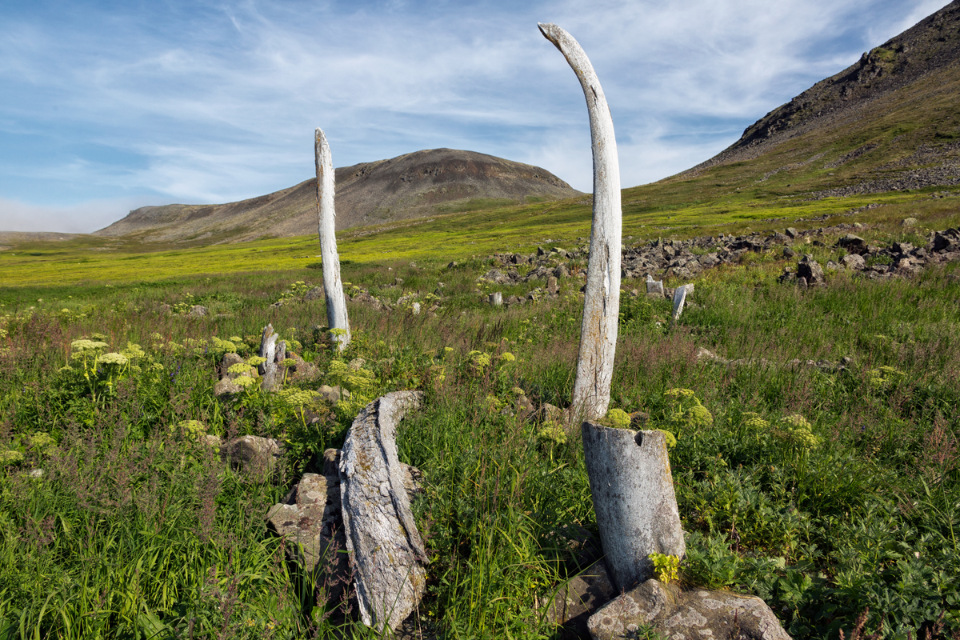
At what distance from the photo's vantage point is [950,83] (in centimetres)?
8825

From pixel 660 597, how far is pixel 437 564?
1.26m

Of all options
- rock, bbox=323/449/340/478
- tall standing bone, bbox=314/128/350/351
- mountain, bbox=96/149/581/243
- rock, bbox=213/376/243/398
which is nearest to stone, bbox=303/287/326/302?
tall standing bone, bbox=314/128/350/351

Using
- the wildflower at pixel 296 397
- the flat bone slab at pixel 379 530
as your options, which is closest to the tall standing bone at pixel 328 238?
the wildflower at pixel 296 397

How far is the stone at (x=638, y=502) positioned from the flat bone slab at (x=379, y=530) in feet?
3.79

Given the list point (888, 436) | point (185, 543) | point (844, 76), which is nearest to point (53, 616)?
point (185, 543)

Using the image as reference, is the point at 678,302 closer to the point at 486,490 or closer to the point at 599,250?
the point at 599,250

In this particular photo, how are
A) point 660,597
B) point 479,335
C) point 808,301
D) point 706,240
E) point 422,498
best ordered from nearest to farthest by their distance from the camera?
point 660,597 < point 422,498 < point 479,335 < point 808,301 < point 706,240

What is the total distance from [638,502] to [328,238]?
24.3ft

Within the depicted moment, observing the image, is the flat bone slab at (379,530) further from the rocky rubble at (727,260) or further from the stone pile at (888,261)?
the stone pile at (888,261)

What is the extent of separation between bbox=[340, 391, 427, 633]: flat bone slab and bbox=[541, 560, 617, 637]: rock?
29.8 inches

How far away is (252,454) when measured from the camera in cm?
384

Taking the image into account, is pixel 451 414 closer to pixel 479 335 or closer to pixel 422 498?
pixel 422 498

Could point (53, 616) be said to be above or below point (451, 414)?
below

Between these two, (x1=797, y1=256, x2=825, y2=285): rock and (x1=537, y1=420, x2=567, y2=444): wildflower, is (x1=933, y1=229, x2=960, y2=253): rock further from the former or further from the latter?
(x1=537, y1=420, x2=567, y2=444): wildflower
